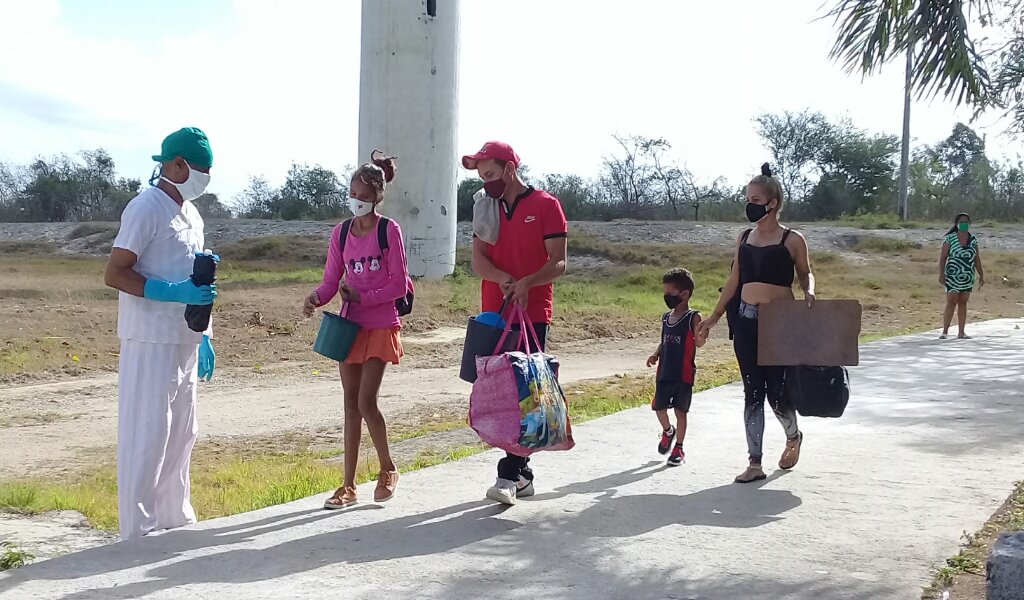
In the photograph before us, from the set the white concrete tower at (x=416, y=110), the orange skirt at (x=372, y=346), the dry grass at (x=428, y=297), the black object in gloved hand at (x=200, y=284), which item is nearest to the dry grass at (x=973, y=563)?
the orange skirt at (x=372, y=346)

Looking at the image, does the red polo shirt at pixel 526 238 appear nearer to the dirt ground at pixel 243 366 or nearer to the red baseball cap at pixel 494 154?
the red baseball cap at pixel 494 154

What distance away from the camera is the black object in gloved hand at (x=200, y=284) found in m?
4.91

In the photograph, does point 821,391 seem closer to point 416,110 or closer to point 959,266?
point 959,266

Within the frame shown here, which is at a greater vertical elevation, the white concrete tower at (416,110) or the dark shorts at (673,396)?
the white concrete tower at (416,110)

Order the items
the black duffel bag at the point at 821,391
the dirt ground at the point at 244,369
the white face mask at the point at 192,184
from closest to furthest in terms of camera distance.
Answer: the white face mask at the point at 192,184 → the black duffel bag at the point at 821,391 → the dirt ground at the point at 244,369

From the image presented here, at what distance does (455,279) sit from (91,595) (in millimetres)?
21623

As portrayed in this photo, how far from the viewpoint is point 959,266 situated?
48.8 ft

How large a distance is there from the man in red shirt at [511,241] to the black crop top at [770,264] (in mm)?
1409

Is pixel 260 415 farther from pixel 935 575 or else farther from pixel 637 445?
pixel 935 575

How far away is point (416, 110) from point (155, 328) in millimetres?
20185

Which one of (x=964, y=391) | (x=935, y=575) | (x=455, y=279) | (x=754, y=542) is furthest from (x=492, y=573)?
(x=455, y=279)

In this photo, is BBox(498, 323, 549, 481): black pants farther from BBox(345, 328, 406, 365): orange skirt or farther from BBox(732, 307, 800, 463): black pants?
BBox(732, 307, 800, 463): black pants

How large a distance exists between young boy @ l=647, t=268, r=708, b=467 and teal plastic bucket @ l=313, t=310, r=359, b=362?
224 centimetres

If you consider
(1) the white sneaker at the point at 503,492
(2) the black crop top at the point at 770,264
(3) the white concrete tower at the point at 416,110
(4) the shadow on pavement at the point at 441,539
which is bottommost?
(4) the shadow on pavement at the point at 441,539
